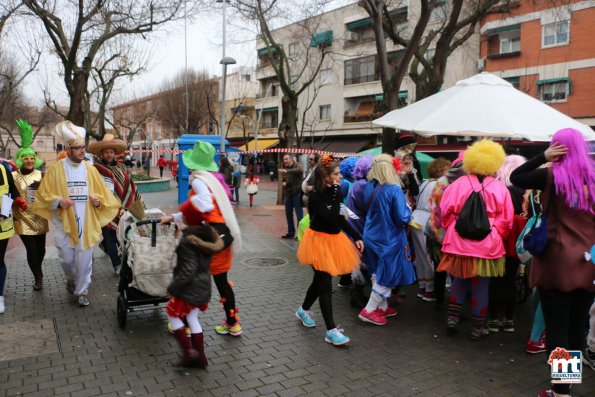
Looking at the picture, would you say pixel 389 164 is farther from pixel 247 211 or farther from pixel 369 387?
pixel 247 211

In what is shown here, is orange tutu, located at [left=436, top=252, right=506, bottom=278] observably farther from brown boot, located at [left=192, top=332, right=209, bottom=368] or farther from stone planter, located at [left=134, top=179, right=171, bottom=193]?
stone planter, located at [left=134, top=179, right=171, bottom=193]

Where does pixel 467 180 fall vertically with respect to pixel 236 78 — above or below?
below

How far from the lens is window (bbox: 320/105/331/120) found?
40719 mm

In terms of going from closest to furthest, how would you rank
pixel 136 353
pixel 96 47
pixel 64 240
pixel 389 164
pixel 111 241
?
pixel 136 353 → pixel 389 164 → pixel 64 240 → pixel 111 241 → pixel 96 47

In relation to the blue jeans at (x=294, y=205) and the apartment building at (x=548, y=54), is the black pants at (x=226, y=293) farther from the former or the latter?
the apartment building at (x=548, y=54)

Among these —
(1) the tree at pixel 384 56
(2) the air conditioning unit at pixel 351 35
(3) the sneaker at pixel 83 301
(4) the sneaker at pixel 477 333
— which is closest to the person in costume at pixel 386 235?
(4) the sneaker at pixel 477 333

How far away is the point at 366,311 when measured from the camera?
504 centimetres

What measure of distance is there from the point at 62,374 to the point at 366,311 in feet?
9.51

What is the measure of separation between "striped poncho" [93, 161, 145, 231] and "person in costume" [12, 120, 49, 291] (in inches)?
32.2

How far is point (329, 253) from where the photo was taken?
14.4 feet

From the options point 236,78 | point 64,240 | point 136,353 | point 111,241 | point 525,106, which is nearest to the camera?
point 136,353

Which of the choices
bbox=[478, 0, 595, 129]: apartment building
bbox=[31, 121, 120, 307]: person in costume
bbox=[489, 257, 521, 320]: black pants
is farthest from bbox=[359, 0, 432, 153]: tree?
bbox=[478, 0, 595, 129]: apartment building

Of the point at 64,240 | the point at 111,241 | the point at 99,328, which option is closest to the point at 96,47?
the point at 111,241

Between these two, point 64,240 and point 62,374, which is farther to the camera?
point 64,240
